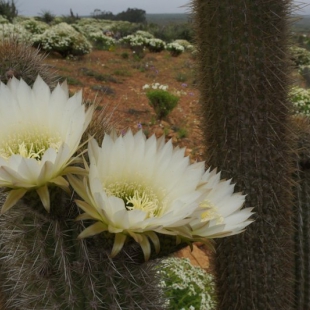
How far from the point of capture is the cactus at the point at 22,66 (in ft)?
5.25

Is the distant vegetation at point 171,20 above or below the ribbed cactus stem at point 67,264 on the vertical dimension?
below

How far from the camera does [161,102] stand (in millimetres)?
7039

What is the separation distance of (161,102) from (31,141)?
5.98 m

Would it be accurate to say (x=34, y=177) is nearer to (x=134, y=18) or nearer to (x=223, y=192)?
(x=223, y=192)

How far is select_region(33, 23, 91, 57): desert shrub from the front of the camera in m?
11.0

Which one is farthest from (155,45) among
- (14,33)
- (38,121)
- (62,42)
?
(38,121)

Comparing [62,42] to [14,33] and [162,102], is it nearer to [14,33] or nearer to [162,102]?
[162,102]

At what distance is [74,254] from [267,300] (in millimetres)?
1237

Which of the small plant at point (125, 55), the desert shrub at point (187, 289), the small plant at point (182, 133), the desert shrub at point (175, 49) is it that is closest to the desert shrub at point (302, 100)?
the small plant at point (182, 133)

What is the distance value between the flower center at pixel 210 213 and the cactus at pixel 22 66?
763 millimetres

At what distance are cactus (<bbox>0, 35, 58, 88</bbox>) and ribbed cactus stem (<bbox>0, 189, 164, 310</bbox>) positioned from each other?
0.54 meters

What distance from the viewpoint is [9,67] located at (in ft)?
5.31

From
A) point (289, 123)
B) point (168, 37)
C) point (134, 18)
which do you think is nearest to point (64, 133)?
point (289, 123)

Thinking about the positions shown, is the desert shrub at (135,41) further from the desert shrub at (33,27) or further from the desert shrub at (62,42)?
the desert shrub at (62,42)
